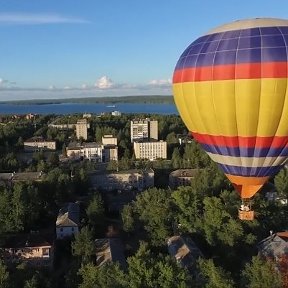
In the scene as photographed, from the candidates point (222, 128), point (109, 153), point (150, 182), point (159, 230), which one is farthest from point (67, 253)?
point (109, 153)

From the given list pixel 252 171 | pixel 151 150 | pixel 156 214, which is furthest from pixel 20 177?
pixel 252 171

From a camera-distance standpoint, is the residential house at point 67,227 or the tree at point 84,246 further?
the residential house at point 67,227

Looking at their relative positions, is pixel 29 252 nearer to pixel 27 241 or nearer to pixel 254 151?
pixel 27 241

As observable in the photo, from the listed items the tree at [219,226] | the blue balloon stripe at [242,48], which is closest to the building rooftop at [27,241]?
the tree at [219,226]

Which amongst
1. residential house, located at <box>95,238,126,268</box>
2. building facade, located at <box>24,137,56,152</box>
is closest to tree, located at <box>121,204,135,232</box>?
residential house, located at <box>95,238,126,268</box>

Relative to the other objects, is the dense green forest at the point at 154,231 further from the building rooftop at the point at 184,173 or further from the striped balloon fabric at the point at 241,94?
the striped balloon fabric at the point at 241,94

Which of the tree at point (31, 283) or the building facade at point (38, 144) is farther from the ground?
the tree at point (31, 283)

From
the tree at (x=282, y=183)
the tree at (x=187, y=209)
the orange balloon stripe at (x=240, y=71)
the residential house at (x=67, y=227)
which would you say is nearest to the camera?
the orange balloon stripe at (x=240, y=71)
